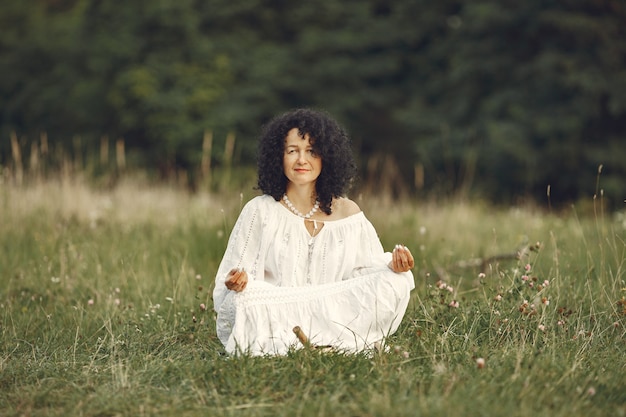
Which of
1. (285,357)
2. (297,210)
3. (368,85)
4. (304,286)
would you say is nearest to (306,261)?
(304,286)

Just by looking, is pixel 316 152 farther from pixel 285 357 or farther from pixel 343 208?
pixel 285 357

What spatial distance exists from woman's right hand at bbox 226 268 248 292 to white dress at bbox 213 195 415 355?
9cm

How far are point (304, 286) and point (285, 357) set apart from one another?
45cm

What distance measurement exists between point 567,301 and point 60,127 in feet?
63.0

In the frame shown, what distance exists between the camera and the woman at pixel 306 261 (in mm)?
3270

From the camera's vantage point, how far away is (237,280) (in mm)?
3141

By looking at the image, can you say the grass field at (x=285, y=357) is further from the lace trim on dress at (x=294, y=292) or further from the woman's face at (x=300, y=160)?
the woman's face at (x=300, y=160)

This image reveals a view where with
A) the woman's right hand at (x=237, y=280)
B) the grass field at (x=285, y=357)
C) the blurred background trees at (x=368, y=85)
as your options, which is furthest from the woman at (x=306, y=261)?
the blurred background trees at (x=368, y=85)

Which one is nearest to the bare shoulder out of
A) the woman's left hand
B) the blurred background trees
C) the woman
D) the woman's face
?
the woman

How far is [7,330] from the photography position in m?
3.87

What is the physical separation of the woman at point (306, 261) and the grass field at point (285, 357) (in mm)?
197

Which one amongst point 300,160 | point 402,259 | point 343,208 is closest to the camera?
point 402,259

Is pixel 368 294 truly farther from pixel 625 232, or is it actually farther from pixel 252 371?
pixel 625 232

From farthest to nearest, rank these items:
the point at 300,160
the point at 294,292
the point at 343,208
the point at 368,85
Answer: the point at 368,85 → the point at 343,208 → the point at 300,160 → the point at 294,292
